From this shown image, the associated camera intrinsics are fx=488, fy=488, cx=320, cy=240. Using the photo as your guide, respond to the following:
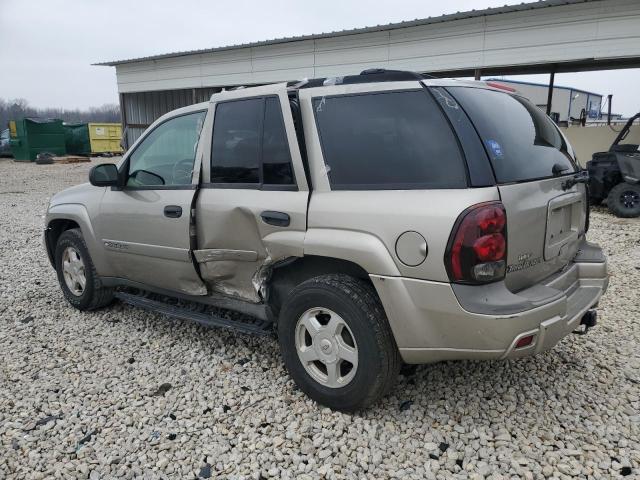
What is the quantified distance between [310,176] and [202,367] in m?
1.62

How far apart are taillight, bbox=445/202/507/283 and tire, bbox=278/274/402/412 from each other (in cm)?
52

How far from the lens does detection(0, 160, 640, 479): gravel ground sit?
2.49 metres

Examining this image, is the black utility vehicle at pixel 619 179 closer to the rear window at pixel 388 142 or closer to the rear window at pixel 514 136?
the rear window at pixel 514 136

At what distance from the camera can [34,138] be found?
1066 inches

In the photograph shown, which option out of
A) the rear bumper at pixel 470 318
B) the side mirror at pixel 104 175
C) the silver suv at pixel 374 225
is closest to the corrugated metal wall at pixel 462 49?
the silver suv at pixel 374 225

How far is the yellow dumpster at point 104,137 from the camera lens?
29.7m

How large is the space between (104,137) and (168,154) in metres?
29.4

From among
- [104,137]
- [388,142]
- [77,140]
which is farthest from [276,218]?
[77,140]

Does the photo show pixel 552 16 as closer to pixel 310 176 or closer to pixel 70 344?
pixel 310 176

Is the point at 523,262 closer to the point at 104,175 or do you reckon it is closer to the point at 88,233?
the point at 104,175

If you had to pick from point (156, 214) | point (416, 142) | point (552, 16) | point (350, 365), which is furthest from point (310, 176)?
point (552, 16)

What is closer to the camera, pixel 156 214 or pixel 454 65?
pixel 156 214

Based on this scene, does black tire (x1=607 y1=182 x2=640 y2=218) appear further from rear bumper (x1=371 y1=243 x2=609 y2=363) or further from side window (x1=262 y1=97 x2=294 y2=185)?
side window (x1=262 y1=97 x2=294 y2=185)

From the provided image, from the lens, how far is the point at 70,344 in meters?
3.95
